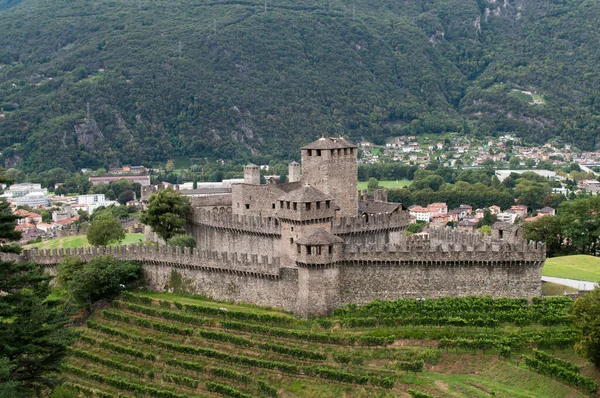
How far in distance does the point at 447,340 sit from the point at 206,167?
433 feet

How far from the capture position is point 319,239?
46.6 meters

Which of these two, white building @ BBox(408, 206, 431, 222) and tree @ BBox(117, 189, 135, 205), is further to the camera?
tree @ BBox(117, 189, 135, 205)

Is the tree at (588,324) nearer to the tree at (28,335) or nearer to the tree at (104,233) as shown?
the tree at (28,335)

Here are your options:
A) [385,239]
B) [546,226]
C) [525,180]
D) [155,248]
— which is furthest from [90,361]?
[525,180]

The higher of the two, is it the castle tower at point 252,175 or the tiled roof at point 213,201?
the castle tower at point 252,175

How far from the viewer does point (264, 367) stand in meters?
44.0

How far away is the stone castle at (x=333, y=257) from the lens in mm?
47625

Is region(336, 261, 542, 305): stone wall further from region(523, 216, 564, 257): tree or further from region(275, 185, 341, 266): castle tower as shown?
region(523, 216, 564, 257): tree

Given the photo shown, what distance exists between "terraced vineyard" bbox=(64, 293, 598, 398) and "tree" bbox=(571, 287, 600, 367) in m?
1.09

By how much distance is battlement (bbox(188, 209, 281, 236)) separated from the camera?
53406 mm

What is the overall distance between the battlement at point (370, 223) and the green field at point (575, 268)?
9070 mm

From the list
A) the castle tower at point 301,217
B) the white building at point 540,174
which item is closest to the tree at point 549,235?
the castle tower at point 301,217

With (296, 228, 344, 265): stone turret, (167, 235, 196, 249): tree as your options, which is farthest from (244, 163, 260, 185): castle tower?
(296, 228, 344, 265): stone turret

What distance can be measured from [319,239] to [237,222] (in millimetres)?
10474
